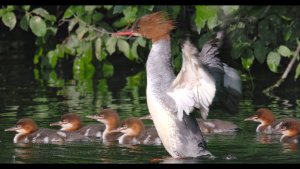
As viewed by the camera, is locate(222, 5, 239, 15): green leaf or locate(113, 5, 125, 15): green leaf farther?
locate(113, 5, 125, 15): green leaf

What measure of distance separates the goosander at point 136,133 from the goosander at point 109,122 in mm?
91

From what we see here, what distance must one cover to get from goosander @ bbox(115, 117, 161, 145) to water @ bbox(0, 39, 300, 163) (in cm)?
19

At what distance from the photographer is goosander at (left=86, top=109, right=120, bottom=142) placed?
9773 millimetres

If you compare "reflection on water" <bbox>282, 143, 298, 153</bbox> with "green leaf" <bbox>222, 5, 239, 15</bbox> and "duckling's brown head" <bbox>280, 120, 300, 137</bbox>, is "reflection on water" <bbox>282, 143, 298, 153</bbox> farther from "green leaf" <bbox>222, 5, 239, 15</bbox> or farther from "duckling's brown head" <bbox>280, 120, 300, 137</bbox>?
"green leaf" <bbox>222, 5, 239, 15</bbox>

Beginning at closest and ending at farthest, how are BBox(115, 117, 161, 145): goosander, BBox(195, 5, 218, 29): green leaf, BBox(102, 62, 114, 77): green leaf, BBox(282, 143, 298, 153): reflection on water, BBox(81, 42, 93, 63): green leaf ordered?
BBox(282, 143, 298, 153): reflection on water
BBox(115, 117, 161, 145): goosander
BBox(195, 5, 218, 29): green leaf
BBox(81, 42, 93, 63): green leaf
BBox(102, 62, 114, 77): green leaf

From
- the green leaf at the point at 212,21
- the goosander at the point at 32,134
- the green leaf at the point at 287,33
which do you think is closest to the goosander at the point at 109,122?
the goosander at the point at 32,134

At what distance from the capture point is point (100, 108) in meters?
11.4

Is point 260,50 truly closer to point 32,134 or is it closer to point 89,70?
point 32,134

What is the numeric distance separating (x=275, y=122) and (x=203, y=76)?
257 centimetres

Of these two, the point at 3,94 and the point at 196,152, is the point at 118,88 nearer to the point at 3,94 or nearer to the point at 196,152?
the point at 3,94

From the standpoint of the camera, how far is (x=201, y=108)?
7789 millimetres

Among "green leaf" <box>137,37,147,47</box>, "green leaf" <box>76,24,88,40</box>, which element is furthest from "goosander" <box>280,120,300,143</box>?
"green leaf" <box>76,24,88,40</box>

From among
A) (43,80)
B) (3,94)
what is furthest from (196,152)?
(43,80)

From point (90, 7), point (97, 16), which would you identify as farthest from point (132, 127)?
point (97, 16)
